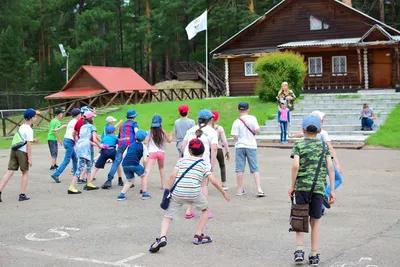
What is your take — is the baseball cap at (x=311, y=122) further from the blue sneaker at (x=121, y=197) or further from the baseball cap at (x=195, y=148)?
the blue sneaker at (x=121, y=197)

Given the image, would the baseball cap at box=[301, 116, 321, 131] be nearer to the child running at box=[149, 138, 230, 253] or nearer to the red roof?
the child running at box=[149, 138, 230, 253]

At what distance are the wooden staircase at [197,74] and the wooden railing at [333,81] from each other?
47.5 feet

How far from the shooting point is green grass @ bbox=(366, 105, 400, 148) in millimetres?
19634

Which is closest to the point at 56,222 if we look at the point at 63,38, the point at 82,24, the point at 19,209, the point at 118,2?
the point at 19,209

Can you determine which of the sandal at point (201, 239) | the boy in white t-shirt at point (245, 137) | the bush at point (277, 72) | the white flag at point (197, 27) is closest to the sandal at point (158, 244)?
the sandal at point (201, 239)

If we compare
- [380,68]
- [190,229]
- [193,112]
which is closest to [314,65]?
[380,68]

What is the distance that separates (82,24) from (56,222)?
49857 mm

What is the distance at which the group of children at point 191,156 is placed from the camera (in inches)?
259

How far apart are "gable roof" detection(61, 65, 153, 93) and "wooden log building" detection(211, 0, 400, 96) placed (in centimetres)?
648

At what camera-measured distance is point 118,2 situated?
2469 inches

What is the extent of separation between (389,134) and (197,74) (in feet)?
104

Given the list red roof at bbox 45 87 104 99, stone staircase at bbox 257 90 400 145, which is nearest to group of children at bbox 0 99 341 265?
stone staircase at bbox 257 90 400 145

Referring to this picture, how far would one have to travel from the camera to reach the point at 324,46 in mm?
34938

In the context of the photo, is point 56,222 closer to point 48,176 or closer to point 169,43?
point 48,176
